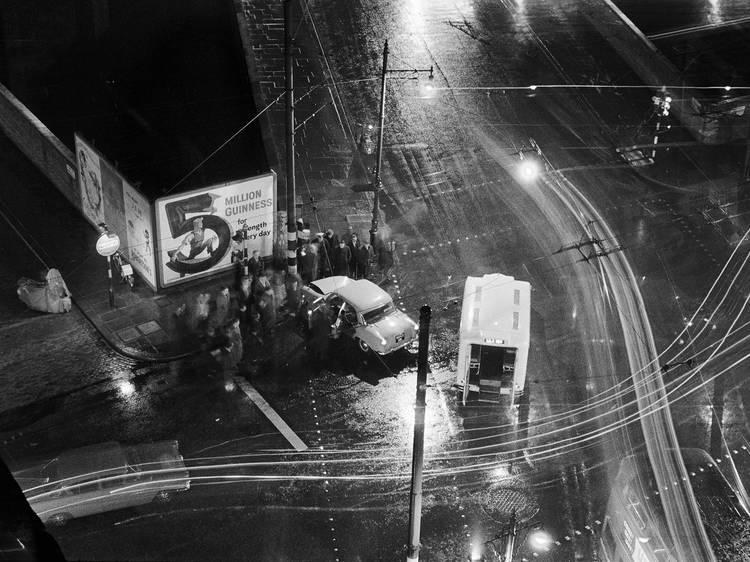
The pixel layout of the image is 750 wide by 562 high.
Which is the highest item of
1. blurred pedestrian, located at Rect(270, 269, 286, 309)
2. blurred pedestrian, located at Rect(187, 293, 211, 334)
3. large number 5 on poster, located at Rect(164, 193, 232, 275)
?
large number 5 on poster, located at Rect(164, 193, 232, 275)

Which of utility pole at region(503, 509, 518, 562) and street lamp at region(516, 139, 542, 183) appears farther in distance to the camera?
street lamp at region(516, 139, 542, 183)

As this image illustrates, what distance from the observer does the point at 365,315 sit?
2462cm

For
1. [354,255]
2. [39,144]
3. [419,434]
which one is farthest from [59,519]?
[39,144]

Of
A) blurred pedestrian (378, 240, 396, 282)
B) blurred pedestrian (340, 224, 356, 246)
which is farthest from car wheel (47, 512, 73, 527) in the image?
blurred pedestrian (378, 240, 396, 282)

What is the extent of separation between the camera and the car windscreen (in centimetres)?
2462

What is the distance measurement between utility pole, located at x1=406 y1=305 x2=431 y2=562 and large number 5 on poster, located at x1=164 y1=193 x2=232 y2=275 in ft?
37.7

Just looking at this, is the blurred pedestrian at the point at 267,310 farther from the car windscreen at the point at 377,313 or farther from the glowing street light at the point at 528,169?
the glowing street light at the point at 528,169

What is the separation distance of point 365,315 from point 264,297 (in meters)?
2.89

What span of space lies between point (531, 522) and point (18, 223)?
761 inches

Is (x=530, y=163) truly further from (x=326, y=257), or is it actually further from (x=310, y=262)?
(x=310, y=262)

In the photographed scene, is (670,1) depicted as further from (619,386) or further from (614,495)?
(614,495)

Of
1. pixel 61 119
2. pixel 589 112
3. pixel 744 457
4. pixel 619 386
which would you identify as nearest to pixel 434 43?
pixel 589 112

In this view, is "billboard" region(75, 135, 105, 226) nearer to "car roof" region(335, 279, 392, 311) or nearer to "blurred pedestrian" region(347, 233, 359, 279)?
"blurred pedestrian" region(347, 233, 359, 279)

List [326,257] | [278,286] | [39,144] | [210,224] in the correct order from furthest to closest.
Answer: [39,144] → [326,257] → [278,286] → [210,224]
